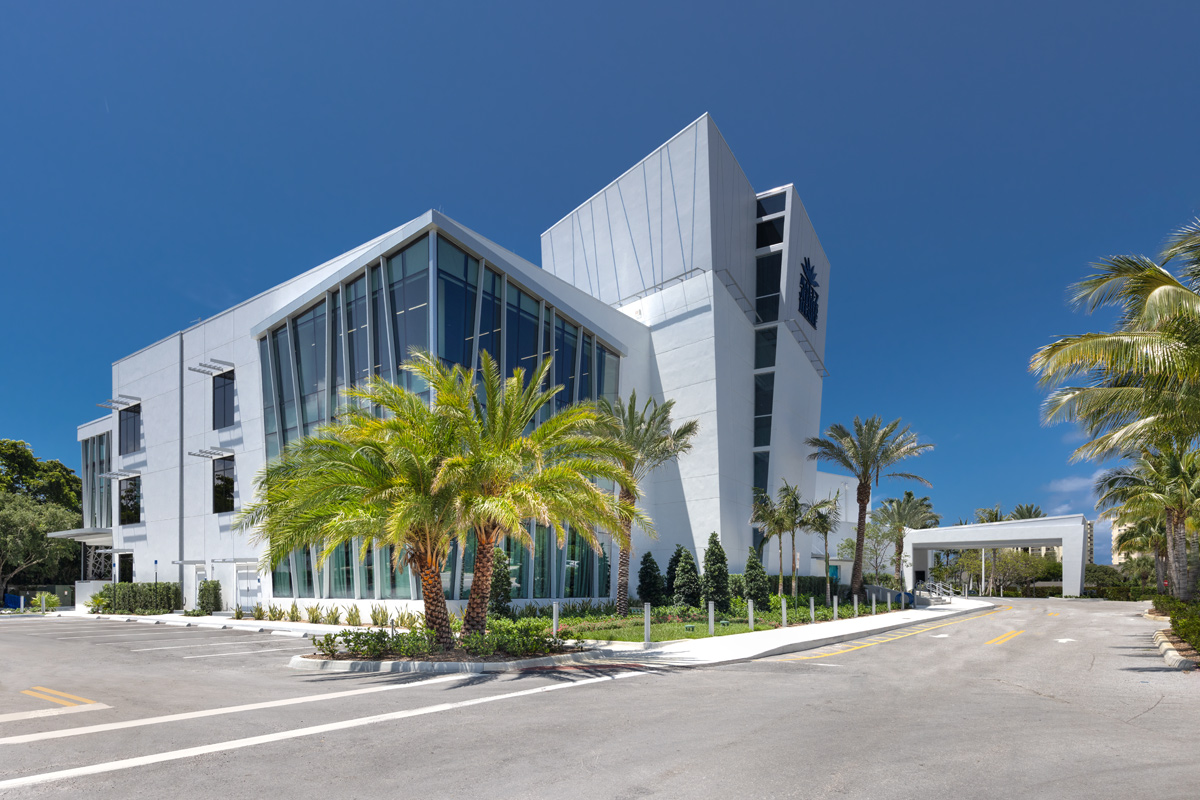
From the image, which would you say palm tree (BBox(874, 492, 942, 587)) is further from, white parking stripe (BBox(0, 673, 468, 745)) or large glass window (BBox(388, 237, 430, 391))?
white parking stripe (BBox(0, 673, 468, 745))

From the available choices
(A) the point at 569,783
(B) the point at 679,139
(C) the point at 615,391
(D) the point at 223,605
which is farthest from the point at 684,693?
(B) the point at 679,139

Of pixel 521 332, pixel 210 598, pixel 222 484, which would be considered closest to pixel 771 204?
pixel 521 332

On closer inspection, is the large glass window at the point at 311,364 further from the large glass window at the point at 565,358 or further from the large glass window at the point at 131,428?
the large glass window at the point at 131,428

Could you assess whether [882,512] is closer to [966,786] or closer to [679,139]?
[679,139]

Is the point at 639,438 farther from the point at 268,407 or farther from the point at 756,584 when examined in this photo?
the point at 268,407

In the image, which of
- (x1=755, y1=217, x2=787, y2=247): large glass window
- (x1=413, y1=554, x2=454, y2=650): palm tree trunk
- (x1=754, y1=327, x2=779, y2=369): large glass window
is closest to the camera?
(x1=413, y1=554, x2=454, y2=650): palm tree trunk

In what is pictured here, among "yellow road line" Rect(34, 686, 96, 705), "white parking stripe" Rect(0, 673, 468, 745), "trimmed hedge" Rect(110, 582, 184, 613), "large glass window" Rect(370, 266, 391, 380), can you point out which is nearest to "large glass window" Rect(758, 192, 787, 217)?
"large glass window" Rect(370, 266, 391, 380)

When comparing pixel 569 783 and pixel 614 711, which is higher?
pixel 569 783

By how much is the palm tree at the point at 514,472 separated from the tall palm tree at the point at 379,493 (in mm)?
459

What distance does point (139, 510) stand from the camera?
40.0 metres

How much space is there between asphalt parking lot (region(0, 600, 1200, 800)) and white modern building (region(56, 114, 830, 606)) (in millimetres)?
13493

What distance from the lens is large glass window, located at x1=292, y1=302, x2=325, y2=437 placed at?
Result: 98.0 feet

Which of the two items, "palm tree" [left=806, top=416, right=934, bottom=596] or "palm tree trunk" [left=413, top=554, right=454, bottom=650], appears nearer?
"palm tree trunk" [left=413, top=554, right=454, bottom=650]

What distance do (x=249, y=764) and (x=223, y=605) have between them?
3023 cm
